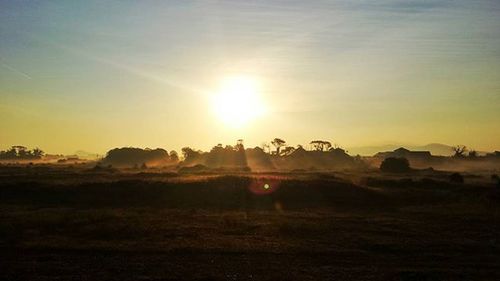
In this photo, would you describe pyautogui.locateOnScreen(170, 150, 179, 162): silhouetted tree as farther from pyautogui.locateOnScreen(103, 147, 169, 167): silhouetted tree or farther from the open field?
the open field

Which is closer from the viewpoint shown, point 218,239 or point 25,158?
point 218,239

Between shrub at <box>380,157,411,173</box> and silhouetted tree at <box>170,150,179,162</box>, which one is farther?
silhouetted tree at <box>170,150,179,162</box>

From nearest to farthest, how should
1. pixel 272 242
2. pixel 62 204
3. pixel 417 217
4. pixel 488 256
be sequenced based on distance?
pixel 488 256
pixel 272 242
pixel 417 217
pixel 62 204

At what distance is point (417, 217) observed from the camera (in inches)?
1395

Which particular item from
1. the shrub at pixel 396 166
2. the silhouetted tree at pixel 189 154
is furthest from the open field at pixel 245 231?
the silhouetted tree at pixel 189 154

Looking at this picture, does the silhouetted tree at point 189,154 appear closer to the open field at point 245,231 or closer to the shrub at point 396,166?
the shrub at point 396,166

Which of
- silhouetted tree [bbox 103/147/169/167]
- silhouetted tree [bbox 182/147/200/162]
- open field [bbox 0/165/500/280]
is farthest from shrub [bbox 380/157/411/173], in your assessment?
silhouetted tree [bbox 103/147/169/167]

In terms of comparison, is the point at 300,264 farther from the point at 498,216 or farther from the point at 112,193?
the point at 112,193

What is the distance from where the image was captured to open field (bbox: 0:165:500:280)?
771 inches

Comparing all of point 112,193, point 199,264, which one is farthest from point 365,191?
point 199,264

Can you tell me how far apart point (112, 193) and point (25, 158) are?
16141 cm

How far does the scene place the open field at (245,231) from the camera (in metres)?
19.6

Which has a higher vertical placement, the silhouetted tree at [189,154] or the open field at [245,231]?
the silhouetted tree at [189,154]

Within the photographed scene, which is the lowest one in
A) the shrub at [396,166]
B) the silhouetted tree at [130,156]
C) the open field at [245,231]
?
the open field at [245,231]
